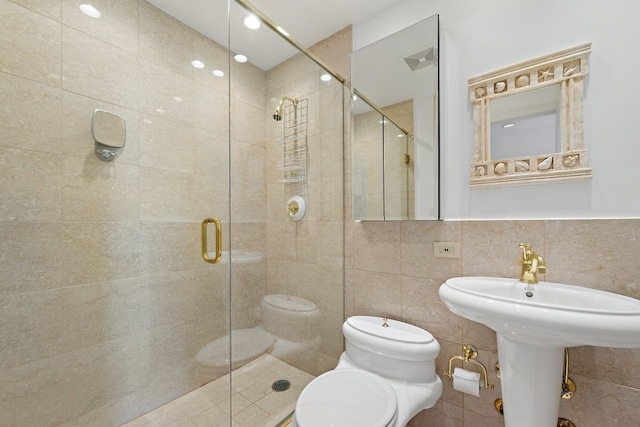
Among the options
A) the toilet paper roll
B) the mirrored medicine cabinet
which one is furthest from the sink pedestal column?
the mirrored medicine cabinet

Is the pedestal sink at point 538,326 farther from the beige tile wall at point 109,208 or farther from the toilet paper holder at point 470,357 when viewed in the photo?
the beige tile wall at point 109,208

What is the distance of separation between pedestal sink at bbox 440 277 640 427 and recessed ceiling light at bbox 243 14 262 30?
4.92 ft

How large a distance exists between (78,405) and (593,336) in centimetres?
216

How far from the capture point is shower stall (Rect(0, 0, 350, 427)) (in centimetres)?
122

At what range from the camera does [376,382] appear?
3.70 feet

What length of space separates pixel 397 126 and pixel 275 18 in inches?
41.3

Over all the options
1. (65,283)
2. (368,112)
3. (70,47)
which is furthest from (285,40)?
(65,283)

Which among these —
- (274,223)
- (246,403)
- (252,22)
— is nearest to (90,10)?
(252,22)

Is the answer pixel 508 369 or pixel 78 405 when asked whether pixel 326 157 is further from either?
pixel 78 405

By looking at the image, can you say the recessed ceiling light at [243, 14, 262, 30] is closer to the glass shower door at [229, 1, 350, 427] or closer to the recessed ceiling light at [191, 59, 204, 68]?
the glass shower door at [229, 1, 350, 427]

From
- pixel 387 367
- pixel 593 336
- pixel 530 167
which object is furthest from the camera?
pixel 387 367

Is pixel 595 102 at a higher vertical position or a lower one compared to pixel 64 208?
higher

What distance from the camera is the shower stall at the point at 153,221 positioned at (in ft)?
3.99

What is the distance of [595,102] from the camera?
1049mm
